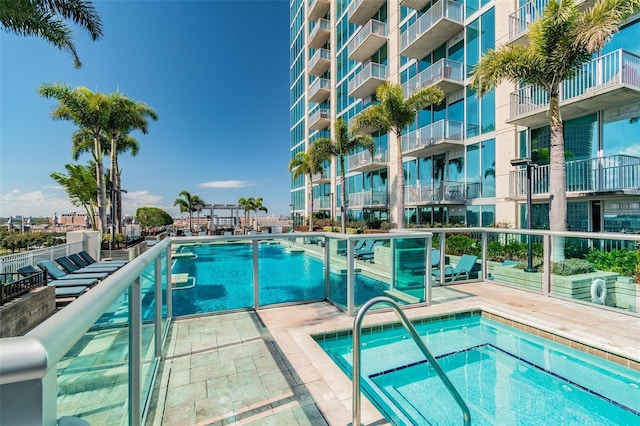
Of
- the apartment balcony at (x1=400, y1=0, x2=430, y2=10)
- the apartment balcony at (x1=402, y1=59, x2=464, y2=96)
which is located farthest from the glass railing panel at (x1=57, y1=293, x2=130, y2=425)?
the apartment balcony at (x1=400, y1=0, x2=430, y2=10)

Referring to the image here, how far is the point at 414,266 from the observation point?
5746mm

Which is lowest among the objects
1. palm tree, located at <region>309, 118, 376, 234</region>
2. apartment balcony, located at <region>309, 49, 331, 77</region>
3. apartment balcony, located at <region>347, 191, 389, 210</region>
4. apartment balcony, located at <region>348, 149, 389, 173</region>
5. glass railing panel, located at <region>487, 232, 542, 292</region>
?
glass railing panel, located at <region>487, 232, 542, 292</region>

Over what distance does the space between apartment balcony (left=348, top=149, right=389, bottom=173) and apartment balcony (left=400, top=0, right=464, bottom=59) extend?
553cm

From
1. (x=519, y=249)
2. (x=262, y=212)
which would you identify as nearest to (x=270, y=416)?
(x=519, y=249)

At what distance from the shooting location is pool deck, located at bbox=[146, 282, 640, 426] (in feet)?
8.95

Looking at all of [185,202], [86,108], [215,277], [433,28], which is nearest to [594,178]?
[433,28]

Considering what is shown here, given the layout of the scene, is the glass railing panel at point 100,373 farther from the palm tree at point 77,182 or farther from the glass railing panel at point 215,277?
the palm tree at point 77,182

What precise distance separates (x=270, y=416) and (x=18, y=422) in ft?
8.38

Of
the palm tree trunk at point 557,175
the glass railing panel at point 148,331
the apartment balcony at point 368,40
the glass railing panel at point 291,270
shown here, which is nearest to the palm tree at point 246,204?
the apartment balcony at point 368,40

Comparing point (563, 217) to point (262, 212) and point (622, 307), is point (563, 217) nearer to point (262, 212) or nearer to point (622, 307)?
point (622, 307)

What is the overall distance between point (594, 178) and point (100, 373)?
12181mm

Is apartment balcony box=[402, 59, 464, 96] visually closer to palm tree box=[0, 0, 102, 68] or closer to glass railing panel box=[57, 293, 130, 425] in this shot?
palm tree box=[0, 0, 102, 68]

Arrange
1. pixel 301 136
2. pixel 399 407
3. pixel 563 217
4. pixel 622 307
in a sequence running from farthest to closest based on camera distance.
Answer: pixel 301 136
pixel 563 217
pixel 622 307
pixel 399 407

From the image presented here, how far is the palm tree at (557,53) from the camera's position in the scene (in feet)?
23.3
